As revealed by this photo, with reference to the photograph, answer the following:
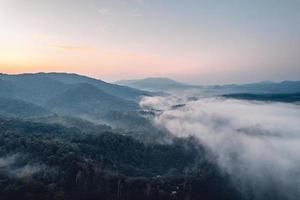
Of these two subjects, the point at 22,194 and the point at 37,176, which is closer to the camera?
the point at 22,194

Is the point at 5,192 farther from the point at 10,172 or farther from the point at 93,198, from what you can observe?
the point at 93,198

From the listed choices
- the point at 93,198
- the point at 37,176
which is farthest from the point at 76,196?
the point at 37,176

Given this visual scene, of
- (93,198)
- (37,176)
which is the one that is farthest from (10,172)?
(93,198)

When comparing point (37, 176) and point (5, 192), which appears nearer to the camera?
point (5, 192)

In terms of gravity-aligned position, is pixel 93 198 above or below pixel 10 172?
below

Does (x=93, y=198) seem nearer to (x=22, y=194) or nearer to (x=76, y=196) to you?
(x=76, y=196)

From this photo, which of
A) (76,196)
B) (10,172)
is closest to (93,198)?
(76,196)

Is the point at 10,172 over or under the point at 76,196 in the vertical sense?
over
